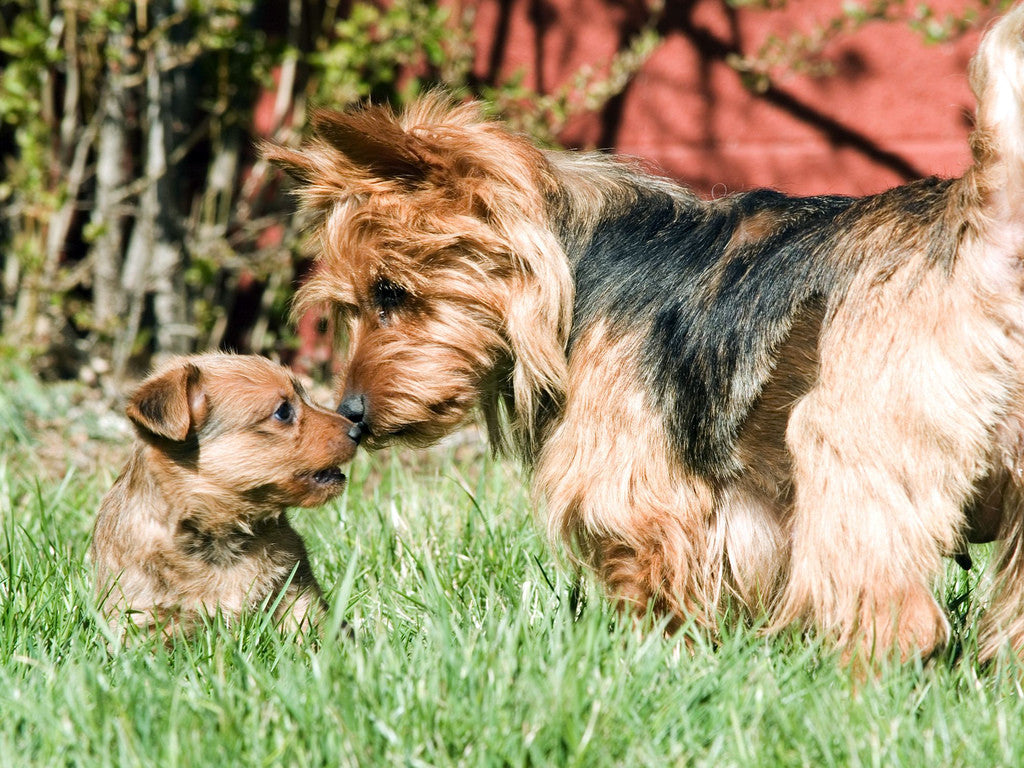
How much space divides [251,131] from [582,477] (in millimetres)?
4770

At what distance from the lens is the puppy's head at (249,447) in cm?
316

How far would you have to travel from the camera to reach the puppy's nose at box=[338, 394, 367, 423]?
10.6 feet

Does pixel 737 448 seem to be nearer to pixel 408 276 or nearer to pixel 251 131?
pixel 408 276

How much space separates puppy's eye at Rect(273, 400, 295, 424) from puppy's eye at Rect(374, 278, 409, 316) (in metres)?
0.38

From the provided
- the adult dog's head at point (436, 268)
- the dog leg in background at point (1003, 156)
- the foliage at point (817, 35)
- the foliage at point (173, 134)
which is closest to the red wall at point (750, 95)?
the foliage at point (817, 35)

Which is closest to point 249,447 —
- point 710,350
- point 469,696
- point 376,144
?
point 376,144

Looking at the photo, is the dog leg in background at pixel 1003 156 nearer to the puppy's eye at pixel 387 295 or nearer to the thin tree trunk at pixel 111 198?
the puppy's eye at pixel 387 295

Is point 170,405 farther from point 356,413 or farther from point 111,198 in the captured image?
point 111,198

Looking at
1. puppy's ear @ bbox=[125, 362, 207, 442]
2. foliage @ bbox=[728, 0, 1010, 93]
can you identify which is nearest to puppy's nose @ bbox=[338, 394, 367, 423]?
puppy's ear @ bbox=[125, 362, 207, 442]

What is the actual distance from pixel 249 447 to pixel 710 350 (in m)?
1.32

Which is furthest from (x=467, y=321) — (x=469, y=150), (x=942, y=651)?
(x=942, y=651)

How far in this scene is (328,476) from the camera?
3223 millimetres

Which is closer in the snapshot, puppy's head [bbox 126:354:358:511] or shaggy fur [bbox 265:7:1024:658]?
shaggy fur [bbox 265:7:1024:658]

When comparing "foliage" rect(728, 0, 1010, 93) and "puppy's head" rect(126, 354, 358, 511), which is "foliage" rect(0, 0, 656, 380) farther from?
"puppy's head" rect(126, 354, 358, 511)
